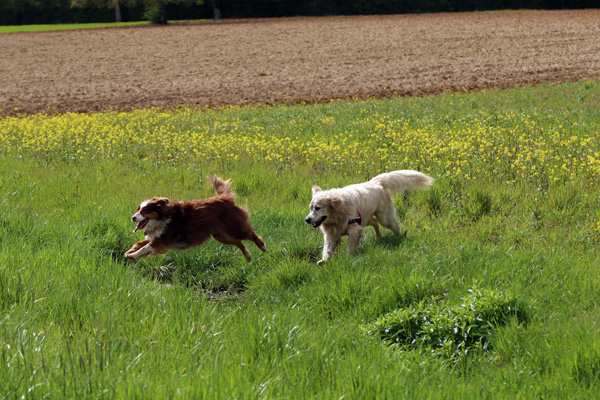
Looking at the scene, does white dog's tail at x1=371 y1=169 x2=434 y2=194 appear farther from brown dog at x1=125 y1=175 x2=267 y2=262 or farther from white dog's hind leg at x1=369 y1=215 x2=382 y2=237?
brown dog at x1=125 y1=175 x2=267 y2=262

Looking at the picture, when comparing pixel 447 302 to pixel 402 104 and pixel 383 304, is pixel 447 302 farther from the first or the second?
pixel 402 104

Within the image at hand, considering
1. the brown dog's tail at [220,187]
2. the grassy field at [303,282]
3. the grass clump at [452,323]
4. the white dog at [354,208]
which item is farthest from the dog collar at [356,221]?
the grass clump at [452,323]

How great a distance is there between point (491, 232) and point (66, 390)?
5.24 meters

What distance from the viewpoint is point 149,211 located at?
18.2 ft

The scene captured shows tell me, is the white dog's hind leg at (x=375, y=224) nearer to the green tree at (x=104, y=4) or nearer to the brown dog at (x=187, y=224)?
the brown dog at (x=187, y=224)

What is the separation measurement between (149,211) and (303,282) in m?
1.66

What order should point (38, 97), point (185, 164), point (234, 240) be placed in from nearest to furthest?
point (234, 240)
point (185, 164)
point (38, 97)

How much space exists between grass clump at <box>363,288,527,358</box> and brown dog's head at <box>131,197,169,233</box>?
8.08ft

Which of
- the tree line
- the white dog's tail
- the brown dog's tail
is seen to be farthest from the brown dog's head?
the tree line

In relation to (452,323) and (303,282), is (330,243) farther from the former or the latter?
(452,323)

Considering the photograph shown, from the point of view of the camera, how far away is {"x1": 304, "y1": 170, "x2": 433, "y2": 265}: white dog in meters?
5.99

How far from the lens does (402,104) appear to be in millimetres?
19203

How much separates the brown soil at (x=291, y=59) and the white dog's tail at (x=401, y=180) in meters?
17.2

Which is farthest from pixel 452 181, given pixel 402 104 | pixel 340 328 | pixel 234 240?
pixel 402 104
